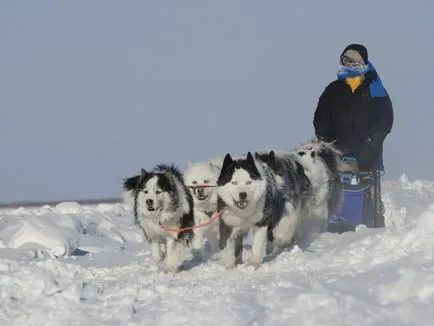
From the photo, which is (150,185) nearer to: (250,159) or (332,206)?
(250,159)

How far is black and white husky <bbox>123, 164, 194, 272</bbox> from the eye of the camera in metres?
8.99

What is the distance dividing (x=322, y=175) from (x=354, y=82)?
1.62 metres

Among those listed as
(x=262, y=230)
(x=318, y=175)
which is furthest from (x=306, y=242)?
(x=262, y=230)

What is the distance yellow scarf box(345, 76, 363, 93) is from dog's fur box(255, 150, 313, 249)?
1695mm

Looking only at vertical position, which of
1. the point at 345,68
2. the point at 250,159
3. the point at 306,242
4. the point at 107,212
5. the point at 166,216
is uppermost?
the point at 345,68

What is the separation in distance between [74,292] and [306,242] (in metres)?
4.44

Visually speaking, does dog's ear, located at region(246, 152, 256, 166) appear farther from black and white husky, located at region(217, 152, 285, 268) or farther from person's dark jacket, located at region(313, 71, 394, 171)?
person's dark jacket, located at region(313, 71, 394, 171)

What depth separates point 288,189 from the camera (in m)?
10.0

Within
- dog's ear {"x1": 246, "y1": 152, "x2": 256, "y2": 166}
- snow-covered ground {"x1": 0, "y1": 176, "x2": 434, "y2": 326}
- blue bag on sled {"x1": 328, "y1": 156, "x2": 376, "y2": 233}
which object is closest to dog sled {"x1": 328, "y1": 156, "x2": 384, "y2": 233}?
blue bag on sled {"x1": 328, "y1": 156, "x2": 376, "y2": 233}

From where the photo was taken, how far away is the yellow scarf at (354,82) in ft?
38.4

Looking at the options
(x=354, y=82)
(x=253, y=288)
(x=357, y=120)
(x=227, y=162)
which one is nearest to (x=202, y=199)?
(x=227, y=162)

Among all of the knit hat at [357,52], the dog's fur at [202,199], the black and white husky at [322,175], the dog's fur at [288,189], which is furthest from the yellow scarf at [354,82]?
the dog's fur at [202,199]

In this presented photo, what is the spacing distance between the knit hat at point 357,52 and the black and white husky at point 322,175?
1287 millimetres

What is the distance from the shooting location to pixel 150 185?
30.0 ft
